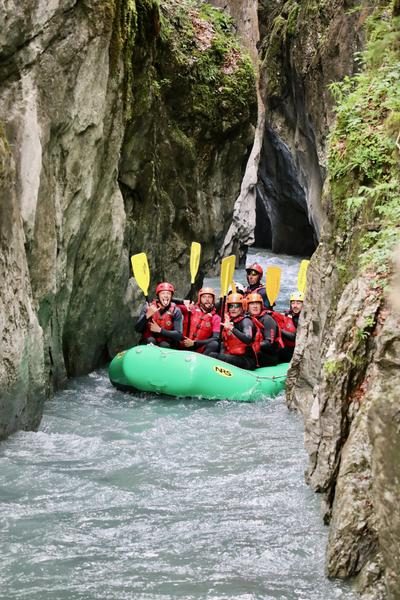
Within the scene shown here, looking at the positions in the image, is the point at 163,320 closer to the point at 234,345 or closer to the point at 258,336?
the point at 234,345

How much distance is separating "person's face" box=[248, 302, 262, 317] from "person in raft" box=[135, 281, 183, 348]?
895 millimetres

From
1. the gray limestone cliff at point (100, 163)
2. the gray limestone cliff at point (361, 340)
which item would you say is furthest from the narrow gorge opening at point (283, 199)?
the gray limestone cliff at point (361, 340)

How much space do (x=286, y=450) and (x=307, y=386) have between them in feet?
4.81

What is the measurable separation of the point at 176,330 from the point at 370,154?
4738 millimetres

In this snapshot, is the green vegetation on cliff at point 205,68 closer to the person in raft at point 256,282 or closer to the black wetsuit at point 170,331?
the person in raft at point 256,282

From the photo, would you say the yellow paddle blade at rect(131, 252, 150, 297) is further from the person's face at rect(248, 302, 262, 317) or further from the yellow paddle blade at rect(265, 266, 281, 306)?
the yellow paddle blade at rect(265, 266, 281, 306)

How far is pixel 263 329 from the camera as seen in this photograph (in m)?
10.7

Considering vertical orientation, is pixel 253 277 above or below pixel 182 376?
above

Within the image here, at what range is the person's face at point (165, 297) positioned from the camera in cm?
1066

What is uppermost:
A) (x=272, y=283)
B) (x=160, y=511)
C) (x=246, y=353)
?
(x=272, y=283)

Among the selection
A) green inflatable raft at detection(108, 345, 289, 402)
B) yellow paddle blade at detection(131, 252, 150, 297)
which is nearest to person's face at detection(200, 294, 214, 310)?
yellow paddle blade at detection(131, 252, 150, 297)

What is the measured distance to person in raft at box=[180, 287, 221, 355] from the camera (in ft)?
35.5

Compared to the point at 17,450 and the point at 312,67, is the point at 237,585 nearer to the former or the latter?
the point at 17,450

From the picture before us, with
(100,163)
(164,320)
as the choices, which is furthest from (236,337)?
(100,163)
